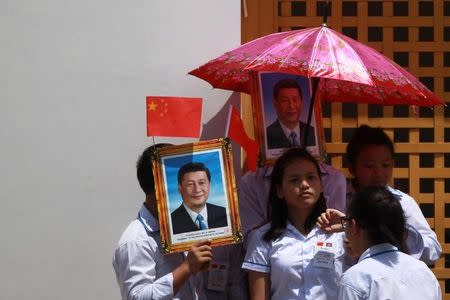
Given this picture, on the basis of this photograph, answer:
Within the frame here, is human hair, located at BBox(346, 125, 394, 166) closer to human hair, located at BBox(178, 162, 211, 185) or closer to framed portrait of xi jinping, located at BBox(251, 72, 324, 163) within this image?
framed portrait of xi jinping, located at BBox(251, 72, 324, 163)

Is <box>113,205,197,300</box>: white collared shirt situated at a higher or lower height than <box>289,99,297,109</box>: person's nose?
lower

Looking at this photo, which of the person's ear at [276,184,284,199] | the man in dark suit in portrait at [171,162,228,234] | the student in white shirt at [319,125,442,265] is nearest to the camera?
the man in dark suit in portrait at [171,162,228,234]

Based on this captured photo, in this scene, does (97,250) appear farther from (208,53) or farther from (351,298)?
(351,298)

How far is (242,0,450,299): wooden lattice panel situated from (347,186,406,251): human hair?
1760mm

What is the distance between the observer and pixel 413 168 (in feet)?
15.2

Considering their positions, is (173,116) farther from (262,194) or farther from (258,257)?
(258,257)

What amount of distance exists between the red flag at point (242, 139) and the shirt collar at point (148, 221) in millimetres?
804

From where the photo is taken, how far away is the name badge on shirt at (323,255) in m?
3.19

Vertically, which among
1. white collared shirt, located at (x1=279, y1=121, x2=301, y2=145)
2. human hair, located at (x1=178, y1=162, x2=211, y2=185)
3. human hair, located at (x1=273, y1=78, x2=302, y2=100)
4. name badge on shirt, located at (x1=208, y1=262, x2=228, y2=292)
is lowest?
name badge on shirt, located at (x1=208, y1=262, x2=228, y2=292)

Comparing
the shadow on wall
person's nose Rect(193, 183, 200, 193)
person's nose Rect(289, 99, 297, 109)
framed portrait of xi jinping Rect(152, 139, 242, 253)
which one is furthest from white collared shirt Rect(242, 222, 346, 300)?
the shadow on wall

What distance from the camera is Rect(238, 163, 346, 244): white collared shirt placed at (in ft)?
12.0

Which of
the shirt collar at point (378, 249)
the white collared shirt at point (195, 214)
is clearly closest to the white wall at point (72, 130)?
the white collared shirt at point (195, 214)

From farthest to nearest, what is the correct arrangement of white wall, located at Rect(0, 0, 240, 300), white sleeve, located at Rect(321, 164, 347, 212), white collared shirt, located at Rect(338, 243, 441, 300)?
white wall, located at Rect(0, 0, 240, 300) → white sleeve, located at Rect(321, 164, 347, 212) → white collared shirt, located at Rect(338, 243, 441, 300)

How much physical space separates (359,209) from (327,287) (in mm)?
504
